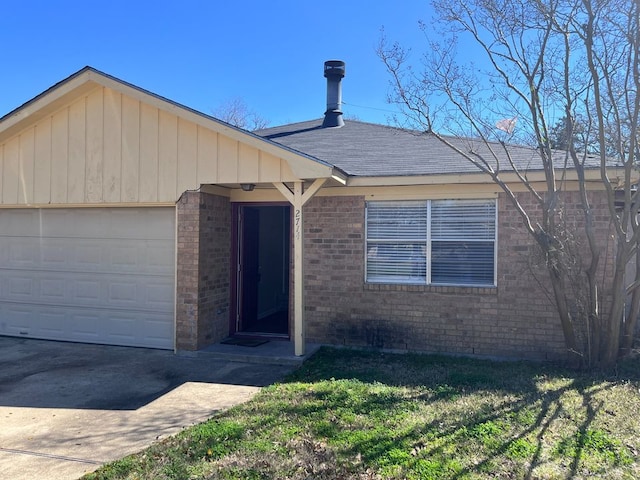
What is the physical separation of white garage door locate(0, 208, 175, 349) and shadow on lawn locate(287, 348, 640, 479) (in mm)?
3022

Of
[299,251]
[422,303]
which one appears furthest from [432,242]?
[299,251]

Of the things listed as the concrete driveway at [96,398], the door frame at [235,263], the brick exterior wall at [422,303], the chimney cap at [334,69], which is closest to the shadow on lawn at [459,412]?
the brick exterior wall at [422,303]

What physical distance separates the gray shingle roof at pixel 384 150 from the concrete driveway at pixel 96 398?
3457mm

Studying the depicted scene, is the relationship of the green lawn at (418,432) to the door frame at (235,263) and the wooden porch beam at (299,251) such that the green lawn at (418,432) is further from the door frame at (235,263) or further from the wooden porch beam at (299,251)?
the door frame at (235,263)

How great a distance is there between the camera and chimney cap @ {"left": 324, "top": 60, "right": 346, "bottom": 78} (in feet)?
42.8

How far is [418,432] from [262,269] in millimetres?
6254

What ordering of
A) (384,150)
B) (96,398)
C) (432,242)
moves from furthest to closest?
A: (384,150), (432,242), (96,398)

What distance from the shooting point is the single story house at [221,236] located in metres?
7.56

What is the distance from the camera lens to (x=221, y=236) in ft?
28.6

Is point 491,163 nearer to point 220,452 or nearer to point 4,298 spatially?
point 220,452

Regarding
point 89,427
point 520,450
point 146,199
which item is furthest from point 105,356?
point 520,450

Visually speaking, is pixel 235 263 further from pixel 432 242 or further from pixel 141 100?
pixel 432 242

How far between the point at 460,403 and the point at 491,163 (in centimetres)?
403

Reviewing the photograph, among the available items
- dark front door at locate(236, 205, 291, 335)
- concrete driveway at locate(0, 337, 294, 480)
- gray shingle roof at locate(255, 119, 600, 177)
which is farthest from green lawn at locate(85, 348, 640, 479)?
dark front door at locate(236, 205, 291, 335)
